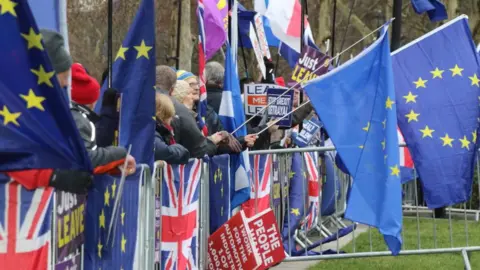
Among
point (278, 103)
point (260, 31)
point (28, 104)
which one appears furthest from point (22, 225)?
point (260, 31)

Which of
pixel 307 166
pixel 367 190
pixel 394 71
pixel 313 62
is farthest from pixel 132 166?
pixel 313 62

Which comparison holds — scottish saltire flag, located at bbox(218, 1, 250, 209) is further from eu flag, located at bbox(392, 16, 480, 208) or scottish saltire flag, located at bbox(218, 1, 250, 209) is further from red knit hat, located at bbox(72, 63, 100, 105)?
red knit hat, located at bbox(72, 63, 100, 105)

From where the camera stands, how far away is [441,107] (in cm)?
1059

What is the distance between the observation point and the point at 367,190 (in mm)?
9297

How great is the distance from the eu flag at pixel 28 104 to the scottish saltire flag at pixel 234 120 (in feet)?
18.9

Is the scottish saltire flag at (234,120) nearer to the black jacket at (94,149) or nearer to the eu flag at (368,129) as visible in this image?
the eu flag at (368,129)

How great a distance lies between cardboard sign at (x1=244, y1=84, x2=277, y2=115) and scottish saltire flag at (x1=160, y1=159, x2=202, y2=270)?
10.8 feet

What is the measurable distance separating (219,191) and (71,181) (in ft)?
16.9

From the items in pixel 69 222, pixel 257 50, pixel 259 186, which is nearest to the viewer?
pixel 69 222

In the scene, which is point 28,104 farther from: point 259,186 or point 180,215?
point 259,186

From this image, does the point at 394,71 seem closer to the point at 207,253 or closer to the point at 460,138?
the point at 460,138

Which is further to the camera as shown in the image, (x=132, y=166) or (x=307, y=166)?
(x=307, y=166)

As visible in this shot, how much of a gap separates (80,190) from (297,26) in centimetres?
1177

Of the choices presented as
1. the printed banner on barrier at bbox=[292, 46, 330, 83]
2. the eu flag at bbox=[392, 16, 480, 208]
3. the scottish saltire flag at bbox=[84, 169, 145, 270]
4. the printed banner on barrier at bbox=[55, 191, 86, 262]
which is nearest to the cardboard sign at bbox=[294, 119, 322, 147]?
the printed banner on barrier at bbox=[292, 46, 330, 83]
